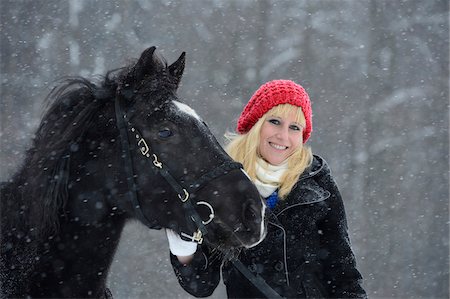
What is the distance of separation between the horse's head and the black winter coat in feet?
0.90

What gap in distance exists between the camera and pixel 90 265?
2.14 metres

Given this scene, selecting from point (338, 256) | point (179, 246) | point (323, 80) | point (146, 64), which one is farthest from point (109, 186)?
point (323, 80)

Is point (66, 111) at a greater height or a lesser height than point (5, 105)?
greater

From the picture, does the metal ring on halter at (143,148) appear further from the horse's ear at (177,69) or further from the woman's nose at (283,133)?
the woman's nose at (283,133)

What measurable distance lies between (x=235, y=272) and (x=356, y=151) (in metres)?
5.61

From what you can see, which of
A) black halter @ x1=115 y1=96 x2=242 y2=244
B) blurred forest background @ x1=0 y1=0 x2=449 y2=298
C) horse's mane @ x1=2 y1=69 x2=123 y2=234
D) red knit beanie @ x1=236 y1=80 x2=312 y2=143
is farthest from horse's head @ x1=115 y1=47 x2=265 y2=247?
blurred forest background @ x1=0 y1=0 x2=449 y2=298

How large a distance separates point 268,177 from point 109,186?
0.64 meters

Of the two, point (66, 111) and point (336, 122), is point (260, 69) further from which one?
point (66, 111)

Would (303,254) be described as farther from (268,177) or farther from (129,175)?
(129,175)

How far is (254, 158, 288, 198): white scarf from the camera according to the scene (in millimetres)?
2363

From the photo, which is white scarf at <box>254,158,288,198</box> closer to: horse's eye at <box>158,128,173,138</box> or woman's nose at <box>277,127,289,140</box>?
woman's nose at <box>277,127,289,140</box>

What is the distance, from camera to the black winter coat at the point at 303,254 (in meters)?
2.29

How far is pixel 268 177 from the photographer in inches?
93.5

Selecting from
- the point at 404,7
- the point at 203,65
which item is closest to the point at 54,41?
the point at 203,65
